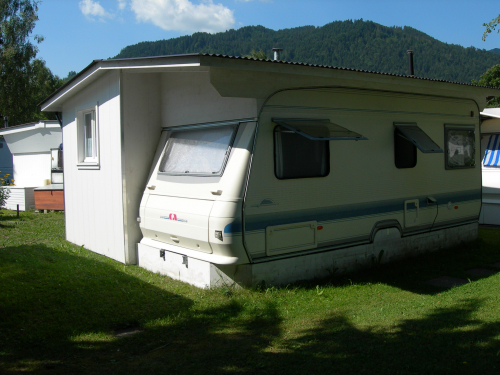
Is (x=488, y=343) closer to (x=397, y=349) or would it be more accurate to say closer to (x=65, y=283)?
(x=397, y=349)

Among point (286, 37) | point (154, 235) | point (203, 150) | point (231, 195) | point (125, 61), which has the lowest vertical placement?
point (154, 235)

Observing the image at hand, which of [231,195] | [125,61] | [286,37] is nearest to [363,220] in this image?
[231,195]

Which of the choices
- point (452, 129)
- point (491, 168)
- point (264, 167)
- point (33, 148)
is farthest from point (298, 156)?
point (33, 148)

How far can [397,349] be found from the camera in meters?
3.92

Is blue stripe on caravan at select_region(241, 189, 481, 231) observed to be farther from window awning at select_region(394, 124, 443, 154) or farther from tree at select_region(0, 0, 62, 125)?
tree at select_region(0, 0, 62, 125)

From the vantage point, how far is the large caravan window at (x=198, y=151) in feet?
19.1

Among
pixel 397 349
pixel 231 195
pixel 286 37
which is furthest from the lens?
pixel 286 37

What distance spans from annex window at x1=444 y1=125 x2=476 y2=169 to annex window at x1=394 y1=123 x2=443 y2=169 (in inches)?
38.3

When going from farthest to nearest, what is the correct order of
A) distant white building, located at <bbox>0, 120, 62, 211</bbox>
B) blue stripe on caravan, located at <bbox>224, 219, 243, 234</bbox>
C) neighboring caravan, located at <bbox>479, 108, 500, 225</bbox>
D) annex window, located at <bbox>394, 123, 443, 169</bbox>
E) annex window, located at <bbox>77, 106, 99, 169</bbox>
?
distant white building, located at <bbox>0, 120, 62, 211</bbox>, neighboring caravan, located at <bbox>479, 108, 500, 225</bbox>, annex window, located at <bbox>77, 106, 99, 169</bbox>, annex window, located at <bbox>394, 123, 443, 169</bbox>, blue stripe on caravan, located at <bbox>224, 219, 243, 234</bbox>

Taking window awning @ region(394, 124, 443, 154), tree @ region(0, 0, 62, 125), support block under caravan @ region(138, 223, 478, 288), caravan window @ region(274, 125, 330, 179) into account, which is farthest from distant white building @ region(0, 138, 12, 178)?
window awning @ region(394, 124, 443, 154)

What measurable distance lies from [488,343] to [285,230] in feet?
8.44

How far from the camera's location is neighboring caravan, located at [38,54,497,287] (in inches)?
220

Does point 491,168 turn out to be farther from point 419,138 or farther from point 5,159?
point 5,159

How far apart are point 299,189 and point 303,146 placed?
56 centimetres
